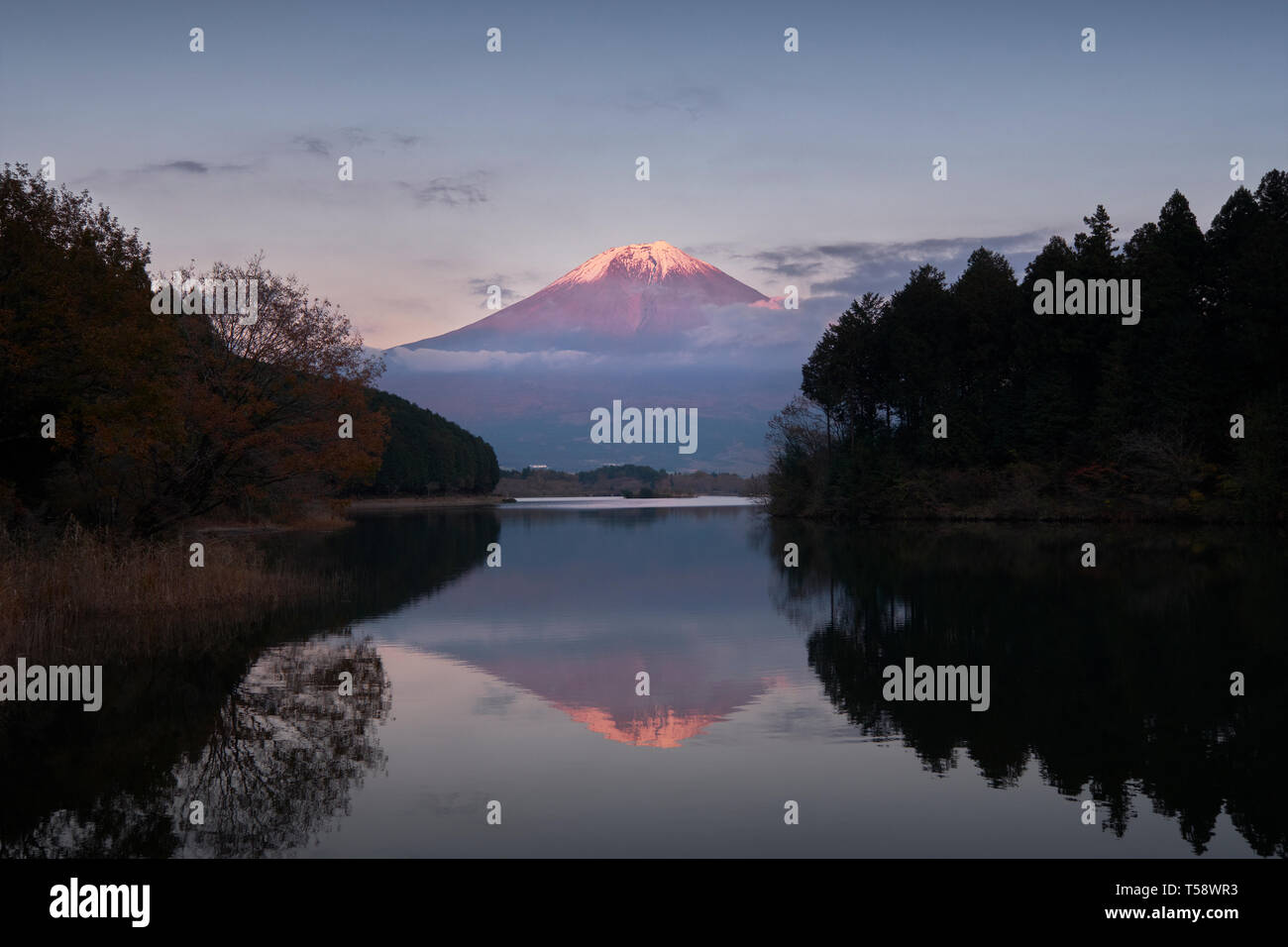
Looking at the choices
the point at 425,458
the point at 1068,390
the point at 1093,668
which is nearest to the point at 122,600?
the point at 1093,668

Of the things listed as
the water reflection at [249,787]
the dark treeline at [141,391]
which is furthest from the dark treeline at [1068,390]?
the water reflection at [249,787]

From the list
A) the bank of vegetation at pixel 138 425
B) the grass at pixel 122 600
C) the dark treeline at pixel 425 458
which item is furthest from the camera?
the dark treeline at pixel 425 458

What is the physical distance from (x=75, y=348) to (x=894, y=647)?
18091 millimetres

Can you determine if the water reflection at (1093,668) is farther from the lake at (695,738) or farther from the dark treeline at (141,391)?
the dark treeline at (141,391)

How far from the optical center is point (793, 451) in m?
86.9

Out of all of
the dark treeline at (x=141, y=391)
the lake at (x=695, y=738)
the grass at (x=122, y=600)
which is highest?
the dark treeline at (x=141, y=391)

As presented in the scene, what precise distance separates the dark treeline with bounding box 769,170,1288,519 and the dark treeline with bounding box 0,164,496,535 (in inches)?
1871

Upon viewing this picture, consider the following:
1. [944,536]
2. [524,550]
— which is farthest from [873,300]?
[524,550]

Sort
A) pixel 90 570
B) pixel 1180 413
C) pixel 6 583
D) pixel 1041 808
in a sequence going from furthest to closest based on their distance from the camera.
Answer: pixel 1180 413, pixel 90 570, pixel 6 583, pixel 1041 808

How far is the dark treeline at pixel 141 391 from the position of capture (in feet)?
71.3

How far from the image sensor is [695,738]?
12.9 metres

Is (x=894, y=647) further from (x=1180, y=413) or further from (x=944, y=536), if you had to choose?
(x=1180, y=413)

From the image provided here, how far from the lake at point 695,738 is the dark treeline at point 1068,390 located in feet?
120

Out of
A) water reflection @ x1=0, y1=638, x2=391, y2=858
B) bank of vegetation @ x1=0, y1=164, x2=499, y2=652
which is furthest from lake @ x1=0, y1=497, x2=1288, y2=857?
bank of vegetation @ x1=0, y1=164, x2=499, y2=652
